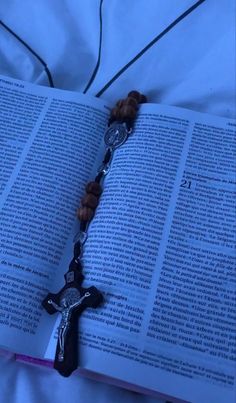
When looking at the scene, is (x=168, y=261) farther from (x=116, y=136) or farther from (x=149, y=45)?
(x=149, y=45)

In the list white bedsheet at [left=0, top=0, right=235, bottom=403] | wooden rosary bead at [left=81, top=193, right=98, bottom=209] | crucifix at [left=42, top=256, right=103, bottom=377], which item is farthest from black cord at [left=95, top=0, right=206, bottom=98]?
crucifix at [left=42, top=256, right=103, bottom=377]

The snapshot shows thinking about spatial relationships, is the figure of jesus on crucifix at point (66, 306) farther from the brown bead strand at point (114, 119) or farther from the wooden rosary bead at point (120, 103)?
the wooden rosary bead at point (120, 103)

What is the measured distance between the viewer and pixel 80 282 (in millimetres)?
562

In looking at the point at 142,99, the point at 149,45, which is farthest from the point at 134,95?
the point at 149,45

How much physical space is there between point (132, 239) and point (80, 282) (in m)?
0.09

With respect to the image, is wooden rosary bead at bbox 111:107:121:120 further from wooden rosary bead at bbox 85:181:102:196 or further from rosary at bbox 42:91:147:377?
wooden rosary bead at bbox 85:181:102:196

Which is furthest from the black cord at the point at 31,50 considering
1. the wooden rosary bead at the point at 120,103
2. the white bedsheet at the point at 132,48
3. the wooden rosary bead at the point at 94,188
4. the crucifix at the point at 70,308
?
the crucifix at the point at 70,308

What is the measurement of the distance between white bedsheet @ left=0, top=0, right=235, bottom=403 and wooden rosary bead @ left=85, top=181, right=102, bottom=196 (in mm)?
207

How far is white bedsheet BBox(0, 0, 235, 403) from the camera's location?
749 millimetres

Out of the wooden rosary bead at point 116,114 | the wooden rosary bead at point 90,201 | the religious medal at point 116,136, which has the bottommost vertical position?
the wooden rosary bead at point 90,201

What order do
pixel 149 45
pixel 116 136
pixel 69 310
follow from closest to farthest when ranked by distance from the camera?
pixel 69 310 < pixel 116 136 < pixel 149 45

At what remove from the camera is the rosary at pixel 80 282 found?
20.1 inches

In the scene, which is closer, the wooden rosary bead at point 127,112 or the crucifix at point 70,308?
the crucifix at point 70,308

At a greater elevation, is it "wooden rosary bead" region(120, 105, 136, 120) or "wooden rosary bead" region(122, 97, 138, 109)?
"wooden rosary bead" region(122, 97, 138, 109)
